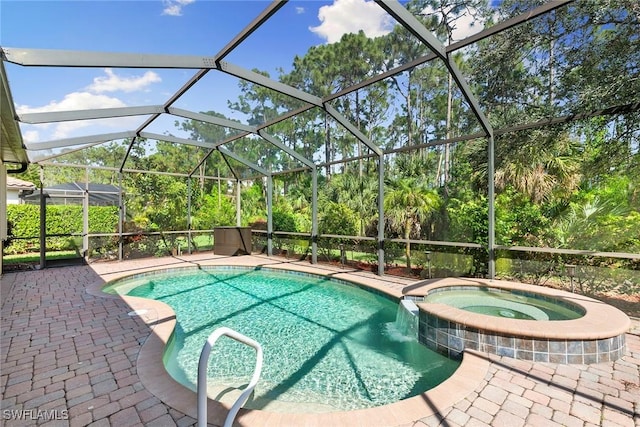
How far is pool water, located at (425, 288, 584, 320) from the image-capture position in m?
4.92

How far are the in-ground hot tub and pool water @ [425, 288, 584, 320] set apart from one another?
0.05ft

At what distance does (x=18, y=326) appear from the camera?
4.60 m

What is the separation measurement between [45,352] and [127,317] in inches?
49.7

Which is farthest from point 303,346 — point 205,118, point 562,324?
point 205,118

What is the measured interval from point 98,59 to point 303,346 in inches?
201

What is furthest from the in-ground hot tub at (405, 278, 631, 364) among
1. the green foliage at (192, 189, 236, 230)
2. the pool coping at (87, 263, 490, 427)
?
the green foliage at (192, 189, 236, 230)

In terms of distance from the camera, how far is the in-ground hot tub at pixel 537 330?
3.56 meters

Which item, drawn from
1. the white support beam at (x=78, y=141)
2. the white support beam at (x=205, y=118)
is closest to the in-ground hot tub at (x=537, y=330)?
the white support beam at (x=205, y=118)

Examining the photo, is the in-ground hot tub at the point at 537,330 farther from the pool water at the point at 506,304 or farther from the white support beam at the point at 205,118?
the white support beam at the point at 205,118

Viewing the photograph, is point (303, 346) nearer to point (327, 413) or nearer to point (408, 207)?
point (327, 413)

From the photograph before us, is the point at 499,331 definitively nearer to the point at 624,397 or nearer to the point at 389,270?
the point at 624,397

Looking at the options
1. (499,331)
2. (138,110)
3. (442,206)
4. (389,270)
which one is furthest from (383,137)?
(499,331)

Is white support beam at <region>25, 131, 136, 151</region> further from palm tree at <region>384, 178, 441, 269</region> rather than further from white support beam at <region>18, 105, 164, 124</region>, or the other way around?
palm tree at <region>384, 178, 441, 269</region>

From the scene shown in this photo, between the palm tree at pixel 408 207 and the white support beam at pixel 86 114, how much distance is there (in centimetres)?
642
